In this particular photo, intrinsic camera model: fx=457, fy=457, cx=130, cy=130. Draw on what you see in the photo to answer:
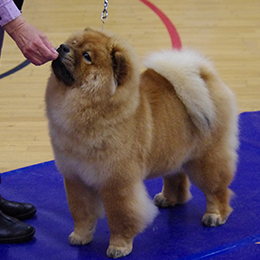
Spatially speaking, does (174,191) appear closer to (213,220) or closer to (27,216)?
(213,220)

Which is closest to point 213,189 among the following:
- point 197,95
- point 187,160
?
point 187,160

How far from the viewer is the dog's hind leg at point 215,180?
1974 millimetres

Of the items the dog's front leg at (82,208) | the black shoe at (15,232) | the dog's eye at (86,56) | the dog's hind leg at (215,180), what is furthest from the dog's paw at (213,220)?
the dog's eye at (86,56)

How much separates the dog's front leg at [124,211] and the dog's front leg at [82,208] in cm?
12

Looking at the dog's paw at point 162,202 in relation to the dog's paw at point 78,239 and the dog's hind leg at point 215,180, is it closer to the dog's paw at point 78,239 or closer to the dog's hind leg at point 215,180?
the dog's hind leg at point 215,180

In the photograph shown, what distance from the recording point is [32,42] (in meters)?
1.57

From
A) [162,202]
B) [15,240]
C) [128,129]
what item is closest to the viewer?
[128,129]

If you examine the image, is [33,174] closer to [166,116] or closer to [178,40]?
[166,116]

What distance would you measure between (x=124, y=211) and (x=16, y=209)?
24.9 inches

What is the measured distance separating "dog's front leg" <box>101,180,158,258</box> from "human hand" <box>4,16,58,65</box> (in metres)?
0.52

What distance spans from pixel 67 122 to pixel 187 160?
0.61 m

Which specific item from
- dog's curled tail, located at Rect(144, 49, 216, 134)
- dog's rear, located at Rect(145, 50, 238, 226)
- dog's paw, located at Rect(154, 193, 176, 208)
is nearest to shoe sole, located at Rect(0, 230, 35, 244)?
dog's paw, located at Rect(154, 193, 176, 208)

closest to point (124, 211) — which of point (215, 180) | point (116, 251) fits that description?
point (116, 251)

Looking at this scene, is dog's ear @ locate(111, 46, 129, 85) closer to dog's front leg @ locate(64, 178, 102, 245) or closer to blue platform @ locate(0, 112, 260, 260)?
dog's front leg @ locate(64, 178, 102, 245)
